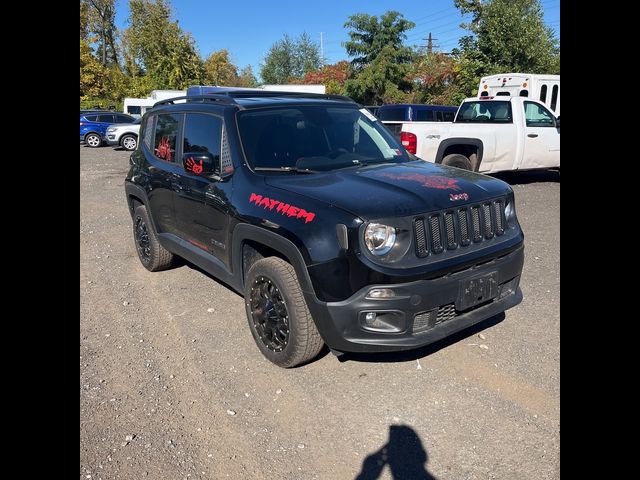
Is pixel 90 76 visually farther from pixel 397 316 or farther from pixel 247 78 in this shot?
pixel 397 316

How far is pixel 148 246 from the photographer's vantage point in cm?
553

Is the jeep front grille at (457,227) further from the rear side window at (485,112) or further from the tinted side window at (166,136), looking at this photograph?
the rear side window at (485,112)

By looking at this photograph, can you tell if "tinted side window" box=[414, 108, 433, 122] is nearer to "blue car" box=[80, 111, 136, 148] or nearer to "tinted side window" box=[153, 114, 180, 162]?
"tinted side window" box=[153, 114, 180, 162]

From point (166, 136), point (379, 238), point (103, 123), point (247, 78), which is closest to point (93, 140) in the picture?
point (103, 123)

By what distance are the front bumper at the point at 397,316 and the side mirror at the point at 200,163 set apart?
4.55 feet

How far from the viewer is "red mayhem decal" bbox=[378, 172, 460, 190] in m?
3.35

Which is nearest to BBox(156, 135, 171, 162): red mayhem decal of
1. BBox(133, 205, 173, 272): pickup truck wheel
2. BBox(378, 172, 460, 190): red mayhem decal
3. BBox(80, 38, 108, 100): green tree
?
BBox(133, 205, 173, 272): pickup truck wheel

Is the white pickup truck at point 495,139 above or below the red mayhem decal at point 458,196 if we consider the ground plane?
above

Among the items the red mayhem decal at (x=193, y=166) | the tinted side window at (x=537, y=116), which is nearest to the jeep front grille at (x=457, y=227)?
the red mayhem decal at (x=193, y=166)

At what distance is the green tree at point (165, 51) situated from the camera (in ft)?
118

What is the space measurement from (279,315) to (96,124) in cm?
2267

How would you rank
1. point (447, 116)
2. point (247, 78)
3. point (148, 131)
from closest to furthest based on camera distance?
point (148, 131)
point (447, 116)
point (247, 78)
